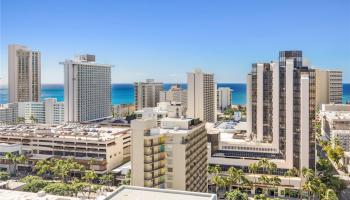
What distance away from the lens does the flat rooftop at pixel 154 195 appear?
338 inches

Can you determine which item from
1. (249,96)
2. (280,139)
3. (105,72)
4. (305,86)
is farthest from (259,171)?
(105,72)

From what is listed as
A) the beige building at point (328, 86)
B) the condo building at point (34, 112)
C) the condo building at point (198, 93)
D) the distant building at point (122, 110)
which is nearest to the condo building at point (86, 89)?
the condo building at point (34, 112)

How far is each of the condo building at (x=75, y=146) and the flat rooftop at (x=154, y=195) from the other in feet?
41.5

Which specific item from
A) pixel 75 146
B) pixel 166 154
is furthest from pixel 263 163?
pixel 75 146

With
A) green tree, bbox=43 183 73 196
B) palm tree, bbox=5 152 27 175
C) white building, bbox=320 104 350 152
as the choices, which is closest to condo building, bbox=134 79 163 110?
white building, bbox=320 104 350 152

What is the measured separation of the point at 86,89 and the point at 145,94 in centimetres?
1557

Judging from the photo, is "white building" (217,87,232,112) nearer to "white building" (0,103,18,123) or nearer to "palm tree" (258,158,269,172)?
"white building" (0,103,18,123)

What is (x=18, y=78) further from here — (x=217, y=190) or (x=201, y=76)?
(x=217, y=190)

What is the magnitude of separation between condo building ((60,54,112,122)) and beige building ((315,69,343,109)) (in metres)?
27.5

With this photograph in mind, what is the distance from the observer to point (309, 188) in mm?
15414

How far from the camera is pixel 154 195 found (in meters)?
8.85

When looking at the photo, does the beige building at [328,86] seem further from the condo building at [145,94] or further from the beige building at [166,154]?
the beige building at [166,154]

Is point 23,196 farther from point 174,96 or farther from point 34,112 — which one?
point 174,96

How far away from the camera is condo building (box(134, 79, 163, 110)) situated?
173 ft
